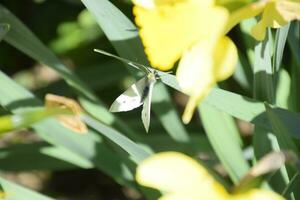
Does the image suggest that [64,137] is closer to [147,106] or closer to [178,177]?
[147,106]

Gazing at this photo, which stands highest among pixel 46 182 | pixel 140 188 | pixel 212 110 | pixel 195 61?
pixel 195 61

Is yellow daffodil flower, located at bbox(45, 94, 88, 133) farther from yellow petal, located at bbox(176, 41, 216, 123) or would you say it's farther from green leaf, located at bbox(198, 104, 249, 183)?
green leaf, located at bbox(198, 104, 249, 183)

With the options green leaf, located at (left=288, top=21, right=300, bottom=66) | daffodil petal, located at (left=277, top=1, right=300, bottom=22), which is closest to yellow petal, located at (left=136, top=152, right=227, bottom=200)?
daffodil petal, located at (left=277, top=1, right=300, bottom=22)

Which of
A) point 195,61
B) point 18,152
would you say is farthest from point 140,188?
point 195,61

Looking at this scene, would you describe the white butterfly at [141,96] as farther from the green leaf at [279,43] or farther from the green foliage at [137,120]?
the green leaf at [279,43]

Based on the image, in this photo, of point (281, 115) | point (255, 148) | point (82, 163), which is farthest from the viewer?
point (82, 163)

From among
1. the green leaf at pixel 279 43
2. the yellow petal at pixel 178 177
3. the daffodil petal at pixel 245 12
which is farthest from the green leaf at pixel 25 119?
the green leaf at pixel 279 43

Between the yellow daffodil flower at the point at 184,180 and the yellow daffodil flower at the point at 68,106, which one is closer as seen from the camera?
the yellow daffodil flower at the point at 184,180

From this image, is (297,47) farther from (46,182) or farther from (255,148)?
(46,182)
